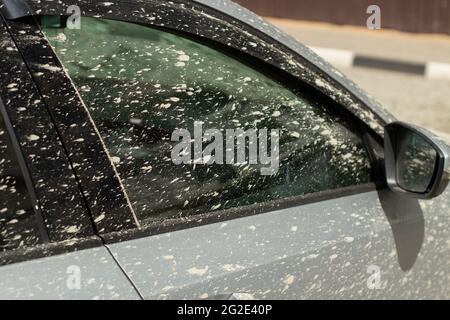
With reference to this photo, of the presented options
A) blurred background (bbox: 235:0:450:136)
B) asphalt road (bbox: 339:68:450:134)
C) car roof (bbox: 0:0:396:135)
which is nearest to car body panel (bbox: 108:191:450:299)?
car roof (bbox: 0:0:396:135)

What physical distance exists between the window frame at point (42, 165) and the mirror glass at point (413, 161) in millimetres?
977

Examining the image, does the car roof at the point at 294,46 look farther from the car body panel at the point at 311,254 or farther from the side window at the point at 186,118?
the car body panel at the point at 311,254

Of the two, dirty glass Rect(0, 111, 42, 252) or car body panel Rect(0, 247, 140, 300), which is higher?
dirty glass Rect(0, 111, 42, 252)

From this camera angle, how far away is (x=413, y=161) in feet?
6.59

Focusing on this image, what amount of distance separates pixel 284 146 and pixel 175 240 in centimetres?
51

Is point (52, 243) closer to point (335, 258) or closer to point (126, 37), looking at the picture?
point (126, 37)

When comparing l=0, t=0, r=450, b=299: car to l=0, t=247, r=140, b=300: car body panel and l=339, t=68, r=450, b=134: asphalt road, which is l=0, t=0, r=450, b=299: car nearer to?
l=0, t=247, r=140, b=300: car body panel

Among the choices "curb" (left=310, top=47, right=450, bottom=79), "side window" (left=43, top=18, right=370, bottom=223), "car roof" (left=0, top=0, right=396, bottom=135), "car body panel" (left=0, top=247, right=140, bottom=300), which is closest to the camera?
"car body panel" (left=0, top=247, right=140, bottom=300)

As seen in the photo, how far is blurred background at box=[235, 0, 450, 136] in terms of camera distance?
305 inches

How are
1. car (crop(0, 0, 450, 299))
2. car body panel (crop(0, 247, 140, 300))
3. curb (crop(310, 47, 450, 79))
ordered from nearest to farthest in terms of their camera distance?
car body panel (crop(0, 247, 140, 300))
car (crop(0, 0, 450, 299))
curb (crop(310, 47, 450, 79))

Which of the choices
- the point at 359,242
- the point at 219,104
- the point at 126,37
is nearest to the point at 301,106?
the point at 219,104

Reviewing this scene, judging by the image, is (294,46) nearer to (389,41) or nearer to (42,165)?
(42,165)

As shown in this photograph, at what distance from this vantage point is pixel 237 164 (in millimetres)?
1794

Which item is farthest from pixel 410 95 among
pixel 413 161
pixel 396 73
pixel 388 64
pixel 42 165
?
pixel 42 165
